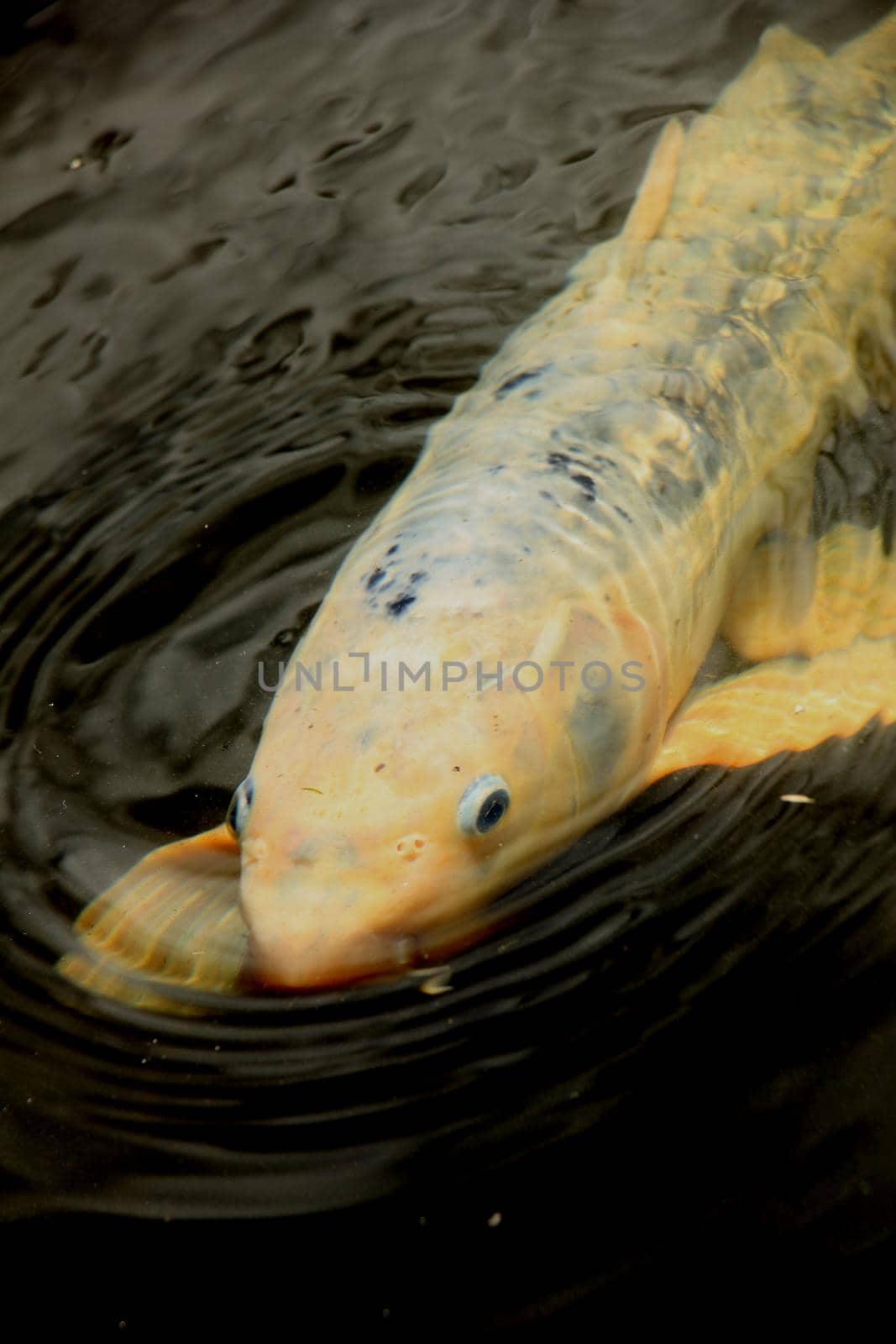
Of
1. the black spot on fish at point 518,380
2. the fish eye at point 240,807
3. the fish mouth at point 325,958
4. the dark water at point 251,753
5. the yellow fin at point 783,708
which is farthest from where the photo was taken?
the black spot on fish at point 518,380

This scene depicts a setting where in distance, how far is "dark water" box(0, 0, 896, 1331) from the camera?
2453 mm

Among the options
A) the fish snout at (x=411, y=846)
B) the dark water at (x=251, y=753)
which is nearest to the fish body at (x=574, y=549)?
the fish snout at (x=411, y=846)

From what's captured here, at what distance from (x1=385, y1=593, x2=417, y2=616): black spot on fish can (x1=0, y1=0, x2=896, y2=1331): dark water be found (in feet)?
1.85

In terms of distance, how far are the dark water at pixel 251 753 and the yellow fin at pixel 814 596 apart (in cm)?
51

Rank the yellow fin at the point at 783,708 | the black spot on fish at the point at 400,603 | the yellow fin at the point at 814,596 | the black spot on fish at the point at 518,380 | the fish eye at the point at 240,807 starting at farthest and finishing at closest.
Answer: the black spot on fish at the point at 518,380 → the yellow fin at the point at 814,596 → the yellow fin at the point at 783,708 → the black spot on fish at the point at 400,603 → the fish eye at the point at 240,807

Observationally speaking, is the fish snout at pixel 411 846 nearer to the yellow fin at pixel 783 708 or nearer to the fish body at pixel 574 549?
the fish body at pixel 574 549

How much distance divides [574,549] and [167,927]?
50.3 inches

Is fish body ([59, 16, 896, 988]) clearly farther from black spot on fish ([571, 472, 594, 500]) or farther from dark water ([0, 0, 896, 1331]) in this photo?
dark water ([0, 0, 896, 1331])

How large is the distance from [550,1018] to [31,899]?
1247 millimetres

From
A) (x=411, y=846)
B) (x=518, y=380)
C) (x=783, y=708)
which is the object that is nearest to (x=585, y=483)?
(x=518, y=380)

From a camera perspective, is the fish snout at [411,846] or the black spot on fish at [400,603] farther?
the black spot on fish at [400,603]

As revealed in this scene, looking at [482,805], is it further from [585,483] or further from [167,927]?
[585,483]

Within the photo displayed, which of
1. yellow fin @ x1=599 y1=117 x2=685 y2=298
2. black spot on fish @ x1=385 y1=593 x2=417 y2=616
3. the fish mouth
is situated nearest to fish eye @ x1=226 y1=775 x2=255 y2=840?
the fish mouth

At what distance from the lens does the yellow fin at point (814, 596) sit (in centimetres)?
367
